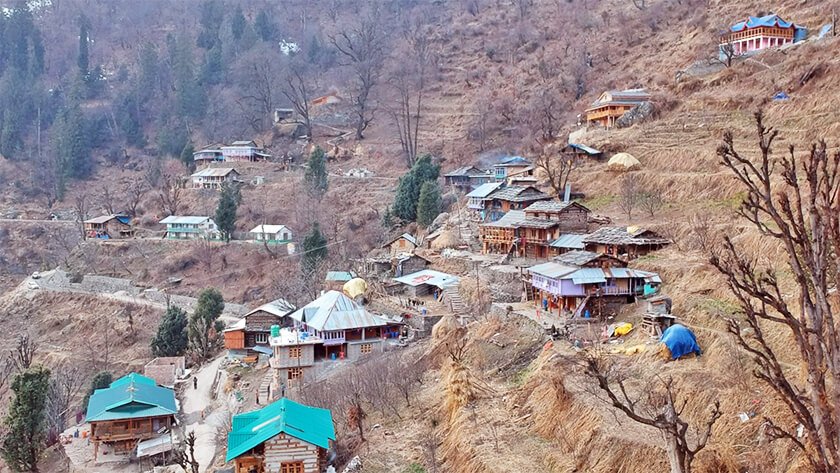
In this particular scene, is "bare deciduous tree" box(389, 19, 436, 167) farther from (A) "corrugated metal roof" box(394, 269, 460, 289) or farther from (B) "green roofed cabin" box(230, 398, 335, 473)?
(B) "green roofed cabin" box(230, 398, 335, 473)

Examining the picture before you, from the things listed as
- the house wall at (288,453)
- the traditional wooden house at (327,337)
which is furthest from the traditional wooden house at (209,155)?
the house wall at (288,453)

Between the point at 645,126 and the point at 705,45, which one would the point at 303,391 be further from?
the point at 705,45

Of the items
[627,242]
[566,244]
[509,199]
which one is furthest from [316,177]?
[627,242]

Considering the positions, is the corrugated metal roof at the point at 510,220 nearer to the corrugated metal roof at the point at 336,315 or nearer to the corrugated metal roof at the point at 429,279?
the corrugated metal roof at the point at 429,279

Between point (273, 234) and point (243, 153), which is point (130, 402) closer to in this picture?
point (273, 234)

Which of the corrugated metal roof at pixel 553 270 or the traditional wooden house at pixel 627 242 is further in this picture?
the traditional wooden house at pixel 627 242

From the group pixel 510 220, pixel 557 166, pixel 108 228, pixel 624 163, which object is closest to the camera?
pixel 510 220
